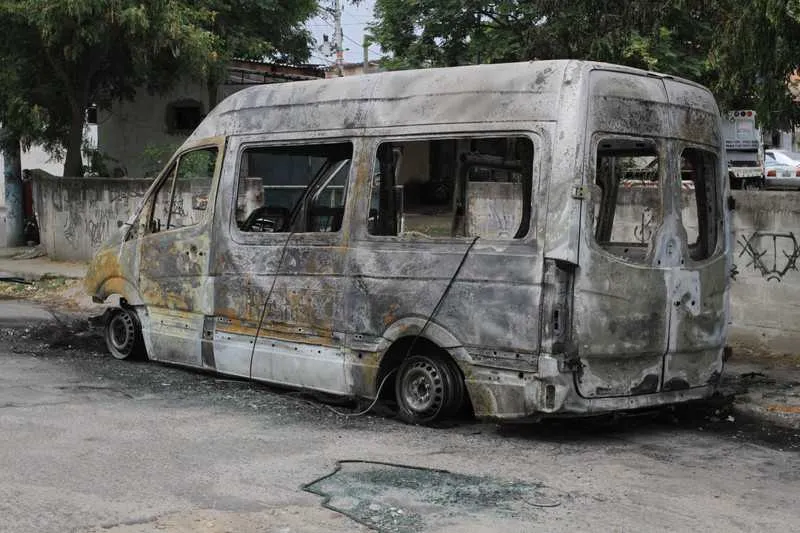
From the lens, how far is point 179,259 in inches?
346

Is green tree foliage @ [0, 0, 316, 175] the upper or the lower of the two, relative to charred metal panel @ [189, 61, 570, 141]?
upper

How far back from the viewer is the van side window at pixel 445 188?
7.07m

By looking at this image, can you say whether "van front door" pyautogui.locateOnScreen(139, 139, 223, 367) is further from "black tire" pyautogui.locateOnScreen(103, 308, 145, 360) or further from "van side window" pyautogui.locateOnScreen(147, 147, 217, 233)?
"black tire" pyautogui.locateOnScreen(103, 308, 145, 360)

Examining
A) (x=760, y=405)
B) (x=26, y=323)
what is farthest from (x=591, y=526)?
(x=26, y=323)

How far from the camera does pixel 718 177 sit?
7.57 metres

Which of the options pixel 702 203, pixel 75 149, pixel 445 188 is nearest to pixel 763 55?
pixel 702 203

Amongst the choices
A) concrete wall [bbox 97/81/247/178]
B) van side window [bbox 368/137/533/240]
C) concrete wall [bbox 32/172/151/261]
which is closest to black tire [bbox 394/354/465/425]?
van side window [bbox 368/137/533/240]

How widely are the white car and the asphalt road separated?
73.0ft

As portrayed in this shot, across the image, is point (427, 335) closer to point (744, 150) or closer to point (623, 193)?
point (623, 193)

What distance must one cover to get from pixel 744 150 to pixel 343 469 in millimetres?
22674

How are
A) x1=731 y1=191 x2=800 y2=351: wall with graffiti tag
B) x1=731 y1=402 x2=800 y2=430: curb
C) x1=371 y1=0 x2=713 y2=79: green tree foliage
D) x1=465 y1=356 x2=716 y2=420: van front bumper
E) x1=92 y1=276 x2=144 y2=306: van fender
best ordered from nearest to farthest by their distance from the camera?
x1=465 y1=356 x2=716 y2=420: van front bumper < x1=731 y1=402 x2=800 y2=430: curb < x1=92 y1=276 x2=144 y2=306: van fender < x1=731 y1=191 x2=800 y2=351: wall with graffiti tag < x1=371 y1=0 x2=713 y2=79: green tree foliage

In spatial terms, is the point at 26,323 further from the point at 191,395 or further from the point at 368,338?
the point at 368,338

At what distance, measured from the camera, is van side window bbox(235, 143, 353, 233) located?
25.5 ft

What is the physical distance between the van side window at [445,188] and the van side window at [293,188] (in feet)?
1.17
